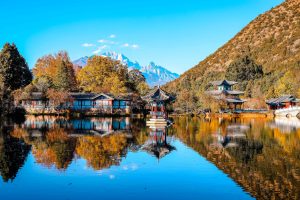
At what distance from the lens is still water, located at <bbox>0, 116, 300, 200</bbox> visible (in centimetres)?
1544

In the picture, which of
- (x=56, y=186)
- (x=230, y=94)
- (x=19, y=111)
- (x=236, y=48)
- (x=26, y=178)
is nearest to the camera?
(x=56, y=186)

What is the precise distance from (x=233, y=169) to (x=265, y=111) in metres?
62.7

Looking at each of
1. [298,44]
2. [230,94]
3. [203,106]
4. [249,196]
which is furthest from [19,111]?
[298,44]

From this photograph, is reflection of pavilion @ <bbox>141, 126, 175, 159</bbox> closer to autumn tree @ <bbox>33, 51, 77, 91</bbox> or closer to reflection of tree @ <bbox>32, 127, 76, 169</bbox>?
reflection of tree @ <bbox>32, 127, 76, 169</bbox>

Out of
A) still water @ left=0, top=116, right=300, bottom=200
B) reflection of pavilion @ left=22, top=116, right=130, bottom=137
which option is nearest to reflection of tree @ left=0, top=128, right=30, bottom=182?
still water @ left=0, top=116, right=300, bottom=200

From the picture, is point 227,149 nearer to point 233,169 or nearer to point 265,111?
point 233,169

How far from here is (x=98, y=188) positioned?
15.8m

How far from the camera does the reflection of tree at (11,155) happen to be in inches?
734

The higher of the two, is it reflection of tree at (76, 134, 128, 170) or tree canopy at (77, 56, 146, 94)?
tree canopy at (77, 56, 146, 94)

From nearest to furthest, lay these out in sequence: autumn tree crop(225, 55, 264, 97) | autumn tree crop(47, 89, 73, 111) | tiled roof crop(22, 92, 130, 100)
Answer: autumn tree crop(47, 89, 73, 111) → tiled roof crop(22, 92, 130, 100) → autumn tree crop(225, 55, 264, 97)

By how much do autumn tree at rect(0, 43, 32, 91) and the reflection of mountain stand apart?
2003 inches

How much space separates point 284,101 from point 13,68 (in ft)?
187

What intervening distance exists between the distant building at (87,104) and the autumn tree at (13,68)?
6.35 meters

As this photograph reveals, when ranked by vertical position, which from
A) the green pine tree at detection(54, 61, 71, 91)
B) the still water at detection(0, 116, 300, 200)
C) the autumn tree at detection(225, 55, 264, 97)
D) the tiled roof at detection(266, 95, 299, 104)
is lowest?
the still water at detection(0, 116, 300, 200)
